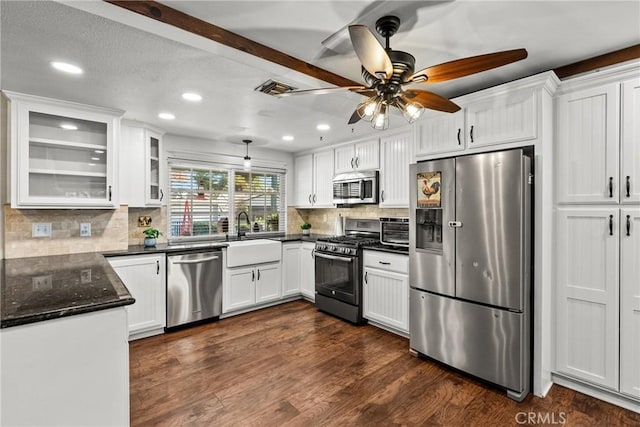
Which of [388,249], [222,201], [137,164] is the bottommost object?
[388,249]

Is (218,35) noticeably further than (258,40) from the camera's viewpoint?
No

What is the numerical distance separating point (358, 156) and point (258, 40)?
242 centimetres

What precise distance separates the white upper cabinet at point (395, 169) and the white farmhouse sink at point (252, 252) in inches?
61.9

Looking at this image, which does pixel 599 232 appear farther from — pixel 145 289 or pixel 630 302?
pixel 145 289

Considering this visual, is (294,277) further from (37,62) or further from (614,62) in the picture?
(614,62)

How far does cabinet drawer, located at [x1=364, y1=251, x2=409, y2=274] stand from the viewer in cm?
317

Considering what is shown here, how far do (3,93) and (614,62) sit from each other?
459 centimetres

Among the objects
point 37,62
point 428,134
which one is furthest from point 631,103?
point 37,62

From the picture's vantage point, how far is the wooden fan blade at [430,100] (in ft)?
5.87

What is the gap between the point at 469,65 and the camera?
1.50 m

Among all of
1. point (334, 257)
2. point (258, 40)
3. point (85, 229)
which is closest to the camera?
point (258, 40)

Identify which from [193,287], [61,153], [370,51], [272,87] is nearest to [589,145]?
[370,51]

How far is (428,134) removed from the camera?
2826 mm

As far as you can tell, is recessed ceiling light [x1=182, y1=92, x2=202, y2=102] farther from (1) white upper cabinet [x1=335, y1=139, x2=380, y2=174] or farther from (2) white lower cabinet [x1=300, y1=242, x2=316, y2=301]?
(2) white lower cabinet [x1=300, y1=242, x2=316, y2=301]
